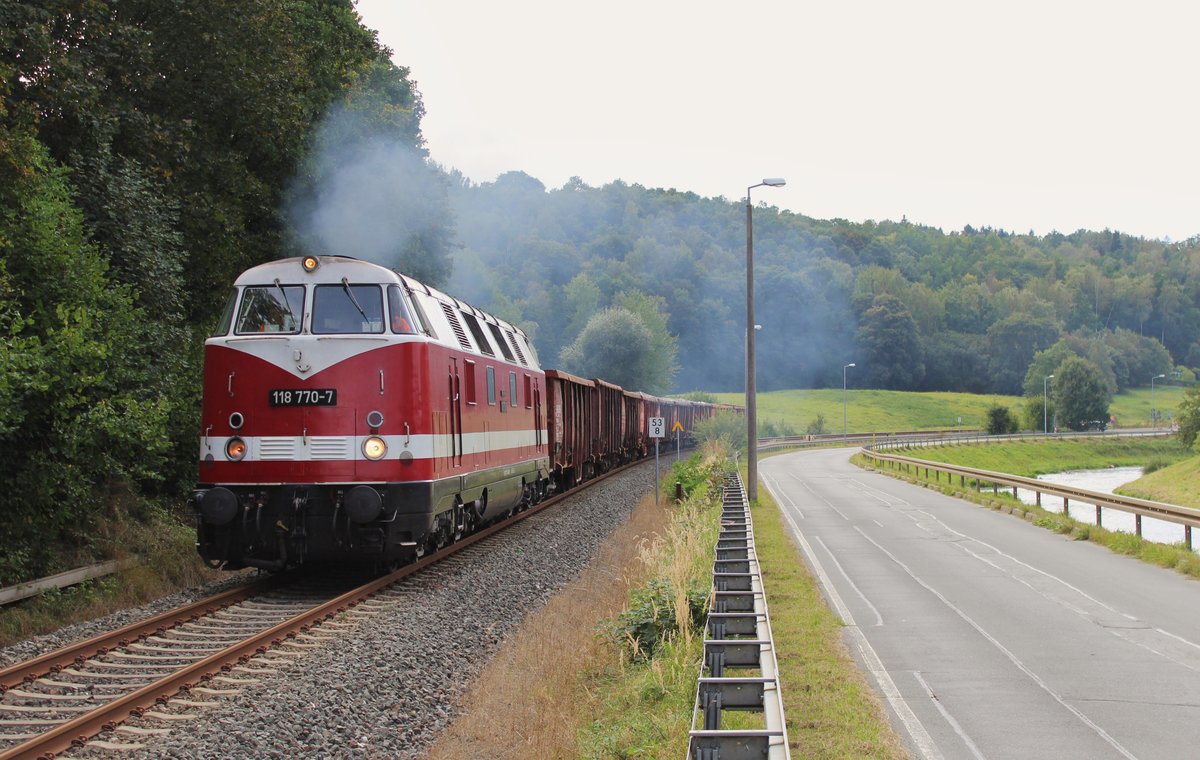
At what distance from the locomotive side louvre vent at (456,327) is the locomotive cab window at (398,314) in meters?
1.80

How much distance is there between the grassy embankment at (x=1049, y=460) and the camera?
2326 centimetres

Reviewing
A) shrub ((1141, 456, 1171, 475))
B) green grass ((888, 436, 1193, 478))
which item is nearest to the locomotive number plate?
green grass ((888, 436, 1193, 478))

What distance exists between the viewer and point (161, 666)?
8.99m

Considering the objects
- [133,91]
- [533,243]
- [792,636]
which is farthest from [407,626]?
[533,243]

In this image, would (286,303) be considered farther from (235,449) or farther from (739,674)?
(739,674)

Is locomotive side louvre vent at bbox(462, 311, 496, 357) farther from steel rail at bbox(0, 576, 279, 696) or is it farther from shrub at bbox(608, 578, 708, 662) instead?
shrub at bbox(608, 578, 708, 662)

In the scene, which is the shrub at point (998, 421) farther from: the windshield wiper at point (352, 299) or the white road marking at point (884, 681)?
the windshield wiper at point (352, 299)

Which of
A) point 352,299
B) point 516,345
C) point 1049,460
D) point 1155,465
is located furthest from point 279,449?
point 1049,460

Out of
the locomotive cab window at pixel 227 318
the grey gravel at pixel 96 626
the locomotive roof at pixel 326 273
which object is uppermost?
the locomotive roof at pixel 326 273

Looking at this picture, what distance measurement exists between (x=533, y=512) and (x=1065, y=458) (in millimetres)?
63926

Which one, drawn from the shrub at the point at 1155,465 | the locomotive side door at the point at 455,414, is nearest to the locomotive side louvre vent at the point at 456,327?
the locomotive side door at the point at 455,414

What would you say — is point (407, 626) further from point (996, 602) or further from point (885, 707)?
point (996, 602)

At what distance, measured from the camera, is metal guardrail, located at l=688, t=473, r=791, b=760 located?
5.04 metres

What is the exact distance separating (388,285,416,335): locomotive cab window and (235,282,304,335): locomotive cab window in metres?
1.09
